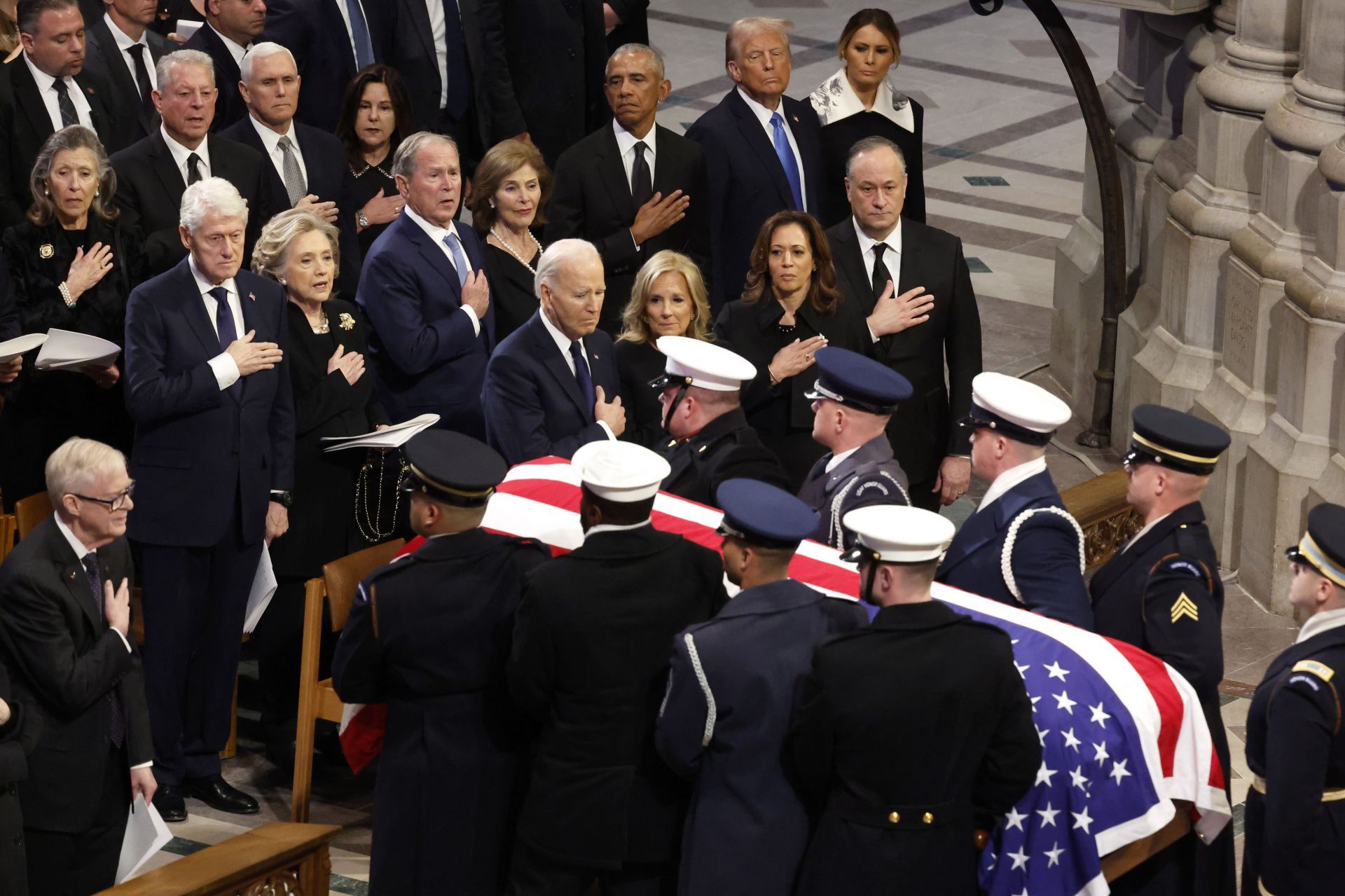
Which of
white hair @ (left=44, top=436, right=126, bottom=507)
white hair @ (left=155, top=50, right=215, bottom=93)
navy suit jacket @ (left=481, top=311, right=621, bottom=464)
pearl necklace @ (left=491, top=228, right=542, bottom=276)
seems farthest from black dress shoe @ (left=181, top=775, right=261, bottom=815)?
white hair @ (left=155, top=50, right=215, bottom=93)

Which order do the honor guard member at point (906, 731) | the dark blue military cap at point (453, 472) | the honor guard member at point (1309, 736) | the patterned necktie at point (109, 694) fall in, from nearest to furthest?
the honor guard member at point (906, 731), the honor guard member at point (1309, 736), the dark blue military cap at point (453, 472), the patterned necktie at point (109, 694)

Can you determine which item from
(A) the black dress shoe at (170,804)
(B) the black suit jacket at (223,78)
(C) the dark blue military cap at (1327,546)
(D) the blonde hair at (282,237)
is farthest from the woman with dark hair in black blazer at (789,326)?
(B) the black suit jacket at (223,78)

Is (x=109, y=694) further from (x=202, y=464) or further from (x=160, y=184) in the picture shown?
(x=160, y=184)

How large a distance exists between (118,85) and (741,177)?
6.83ft

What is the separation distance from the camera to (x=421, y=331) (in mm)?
5672

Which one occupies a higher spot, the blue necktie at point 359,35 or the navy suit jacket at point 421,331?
the blue necktie at point 359,35

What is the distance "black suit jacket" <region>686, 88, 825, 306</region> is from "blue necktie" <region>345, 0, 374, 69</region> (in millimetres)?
1365

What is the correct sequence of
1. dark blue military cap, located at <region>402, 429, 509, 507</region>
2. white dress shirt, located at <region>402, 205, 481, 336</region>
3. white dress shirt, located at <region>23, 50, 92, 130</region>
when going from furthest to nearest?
white dress shirt, located at <region>23, 50, 92, 130</region>, white dress shirt, located at <region>402, 205, 481, 336</region>, dark blue military cap, located at <region>402, 429, 509, 507</region>

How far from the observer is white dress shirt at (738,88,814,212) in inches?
260

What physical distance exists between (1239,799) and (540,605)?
2.48m

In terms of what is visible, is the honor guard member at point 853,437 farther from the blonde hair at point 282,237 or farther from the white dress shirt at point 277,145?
the white dress shirt at point 277,145

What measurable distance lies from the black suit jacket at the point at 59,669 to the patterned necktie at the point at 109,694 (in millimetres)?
15

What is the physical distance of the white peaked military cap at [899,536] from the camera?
3.75 m

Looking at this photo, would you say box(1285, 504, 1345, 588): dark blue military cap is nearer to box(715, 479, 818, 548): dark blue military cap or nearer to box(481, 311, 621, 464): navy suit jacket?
box(715, 479, 818, 548): dark blue military cap
